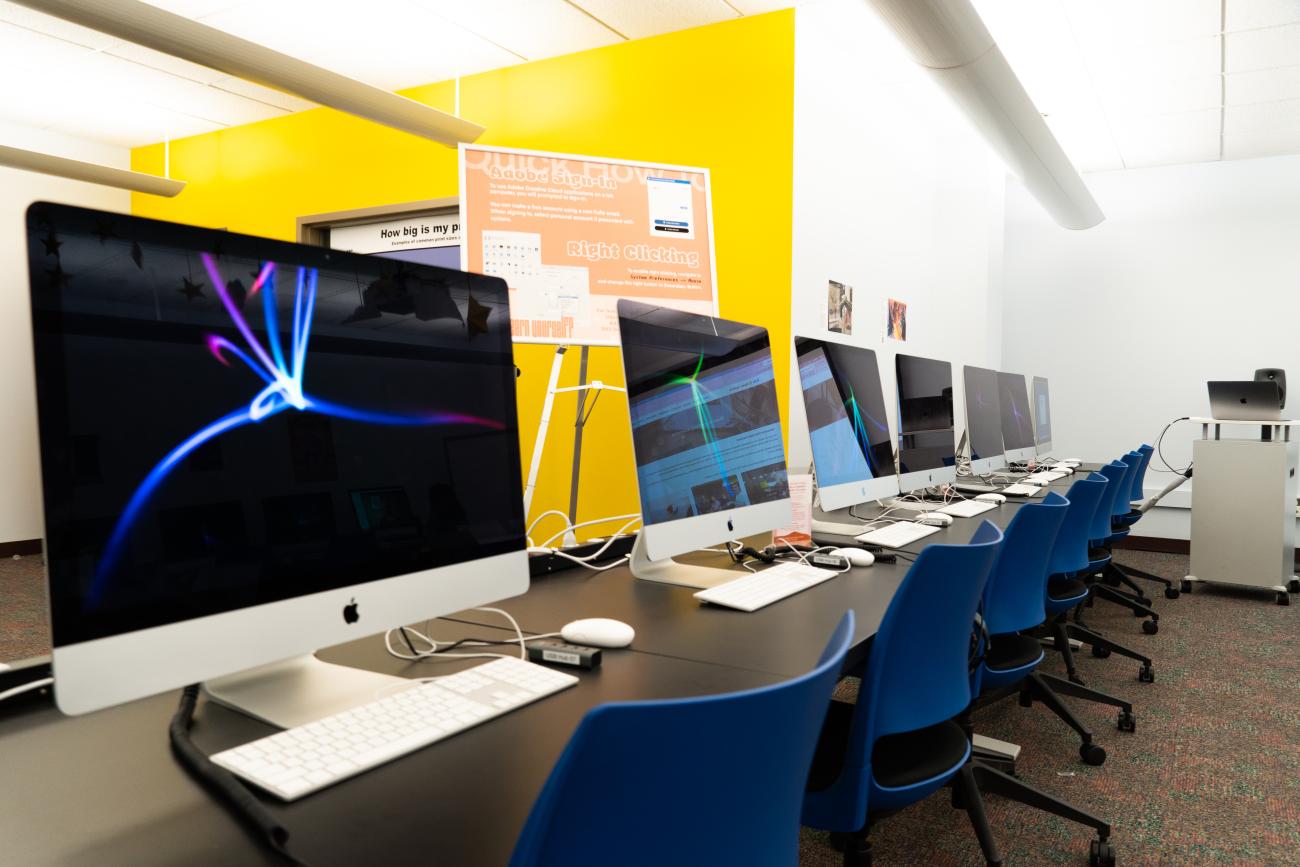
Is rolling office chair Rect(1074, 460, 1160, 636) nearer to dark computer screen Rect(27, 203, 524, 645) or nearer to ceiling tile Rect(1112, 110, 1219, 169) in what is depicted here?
dark computer screen Rect(27, 203, 524, 645)

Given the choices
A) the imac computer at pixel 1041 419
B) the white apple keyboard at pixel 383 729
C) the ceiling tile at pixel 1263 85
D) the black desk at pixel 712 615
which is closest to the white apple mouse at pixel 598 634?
the black desk at pixel 712 615

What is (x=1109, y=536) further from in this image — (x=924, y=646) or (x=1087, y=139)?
(x=1087, y=139)

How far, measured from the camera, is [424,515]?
1.16 m

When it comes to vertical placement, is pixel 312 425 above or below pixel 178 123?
below

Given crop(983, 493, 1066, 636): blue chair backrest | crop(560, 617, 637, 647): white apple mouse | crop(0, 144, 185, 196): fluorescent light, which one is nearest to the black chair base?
crop(983, 493, 1066, 636): blue chair backrest

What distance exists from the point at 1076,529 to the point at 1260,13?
3.09 metres

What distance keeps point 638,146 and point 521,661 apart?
12.2ft

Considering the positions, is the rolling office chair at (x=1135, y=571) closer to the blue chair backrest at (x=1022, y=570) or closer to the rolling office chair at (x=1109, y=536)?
the rolling office chair at (x=1109, y=536)

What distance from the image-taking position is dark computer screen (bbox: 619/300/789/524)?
5.57 feet

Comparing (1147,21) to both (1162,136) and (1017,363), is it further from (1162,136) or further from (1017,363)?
(1017,363)

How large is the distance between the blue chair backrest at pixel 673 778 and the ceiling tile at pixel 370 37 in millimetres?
4328

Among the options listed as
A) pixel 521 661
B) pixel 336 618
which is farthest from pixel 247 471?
pixel 521 661

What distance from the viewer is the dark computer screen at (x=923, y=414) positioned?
301cm

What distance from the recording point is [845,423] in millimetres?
2559
